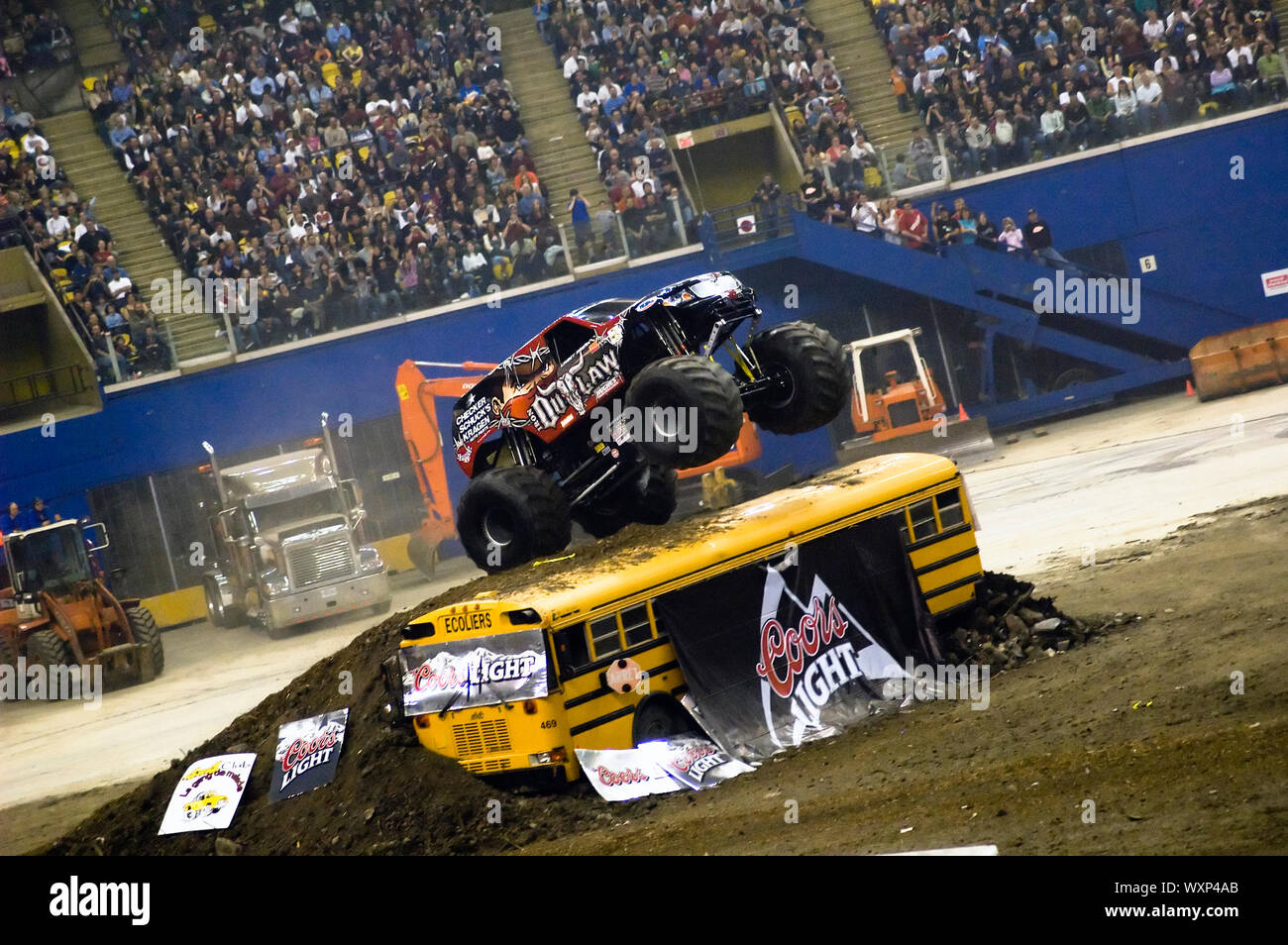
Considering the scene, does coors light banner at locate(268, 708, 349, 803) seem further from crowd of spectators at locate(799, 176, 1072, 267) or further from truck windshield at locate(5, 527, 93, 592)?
crowd of spectators at locate(799, 176, 1072, 267)

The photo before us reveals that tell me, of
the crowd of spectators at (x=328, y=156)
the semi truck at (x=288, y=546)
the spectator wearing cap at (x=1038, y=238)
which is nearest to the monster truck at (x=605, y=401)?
the semi truck at (x=288, y=546)

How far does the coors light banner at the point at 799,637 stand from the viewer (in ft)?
34.3

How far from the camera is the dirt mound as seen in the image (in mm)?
9688

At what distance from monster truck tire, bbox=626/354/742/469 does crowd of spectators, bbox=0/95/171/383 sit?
18644 mm

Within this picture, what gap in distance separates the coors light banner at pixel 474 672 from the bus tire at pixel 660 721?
915 millimetres

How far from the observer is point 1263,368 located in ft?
80.5

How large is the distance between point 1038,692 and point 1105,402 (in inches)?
712

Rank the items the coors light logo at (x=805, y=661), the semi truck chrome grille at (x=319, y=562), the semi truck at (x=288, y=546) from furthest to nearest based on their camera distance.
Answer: the semi truck chrome grille at (x=319, y=562), the semi truck at (x=288, y=546), the coors light logo at (x=805, y=661)

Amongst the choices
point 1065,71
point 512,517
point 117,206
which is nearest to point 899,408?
point 1065,71

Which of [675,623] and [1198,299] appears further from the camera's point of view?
[1198,299]

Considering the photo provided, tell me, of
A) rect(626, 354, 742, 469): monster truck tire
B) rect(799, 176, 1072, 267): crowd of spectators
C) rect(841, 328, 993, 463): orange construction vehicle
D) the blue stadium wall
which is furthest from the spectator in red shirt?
rect(626, 354, 742, 469): monster truck tire

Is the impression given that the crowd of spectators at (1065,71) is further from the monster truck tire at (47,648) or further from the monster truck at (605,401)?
the monster truck tire at (47,648)
